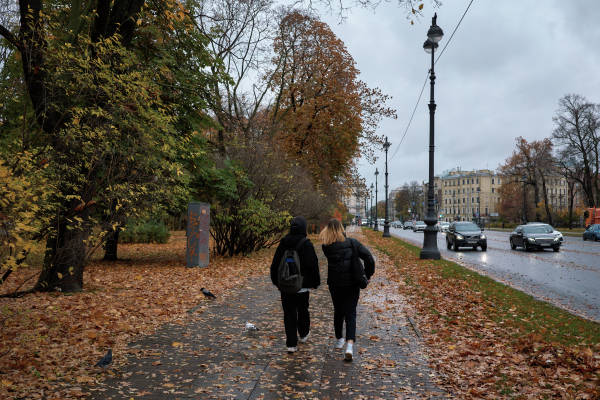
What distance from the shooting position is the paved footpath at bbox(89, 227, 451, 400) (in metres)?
4.57

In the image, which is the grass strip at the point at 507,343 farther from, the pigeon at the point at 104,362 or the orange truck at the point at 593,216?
the orange truck at the point at 593,216

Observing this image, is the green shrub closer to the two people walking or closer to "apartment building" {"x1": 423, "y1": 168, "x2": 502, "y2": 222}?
the two people walking

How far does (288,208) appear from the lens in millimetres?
20312

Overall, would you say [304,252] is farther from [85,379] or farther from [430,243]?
[430,243]

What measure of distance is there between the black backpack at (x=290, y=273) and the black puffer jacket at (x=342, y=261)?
15.3 inches

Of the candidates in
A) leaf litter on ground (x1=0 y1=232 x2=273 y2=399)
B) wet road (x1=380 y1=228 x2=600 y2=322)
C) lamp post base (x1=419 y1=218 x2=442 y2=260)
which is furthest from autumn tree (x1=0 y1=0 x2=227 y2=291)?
lamp post base (x1=419 y1=218 x2=442 y2=260)

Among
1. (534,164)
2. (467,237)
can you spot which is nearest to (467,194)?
(534,164)

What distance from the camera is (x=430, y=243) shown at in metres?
18.0

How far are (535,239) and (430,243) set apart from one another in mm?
10013

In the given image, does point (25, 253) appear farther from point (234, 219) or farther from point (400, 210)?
point (400, 210)

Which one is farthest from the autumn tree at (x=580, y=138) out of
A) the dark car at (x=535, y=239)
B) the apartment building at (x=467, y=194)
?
the apartment building at (x=467, y=194)

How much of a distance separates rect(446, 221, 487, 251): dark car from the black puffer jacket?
2247 centimetres

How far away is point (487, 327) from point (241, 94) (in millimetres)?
23759

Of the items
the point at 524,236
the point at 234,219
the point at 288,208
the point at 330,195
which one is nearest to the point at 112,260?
the point at 234,219
